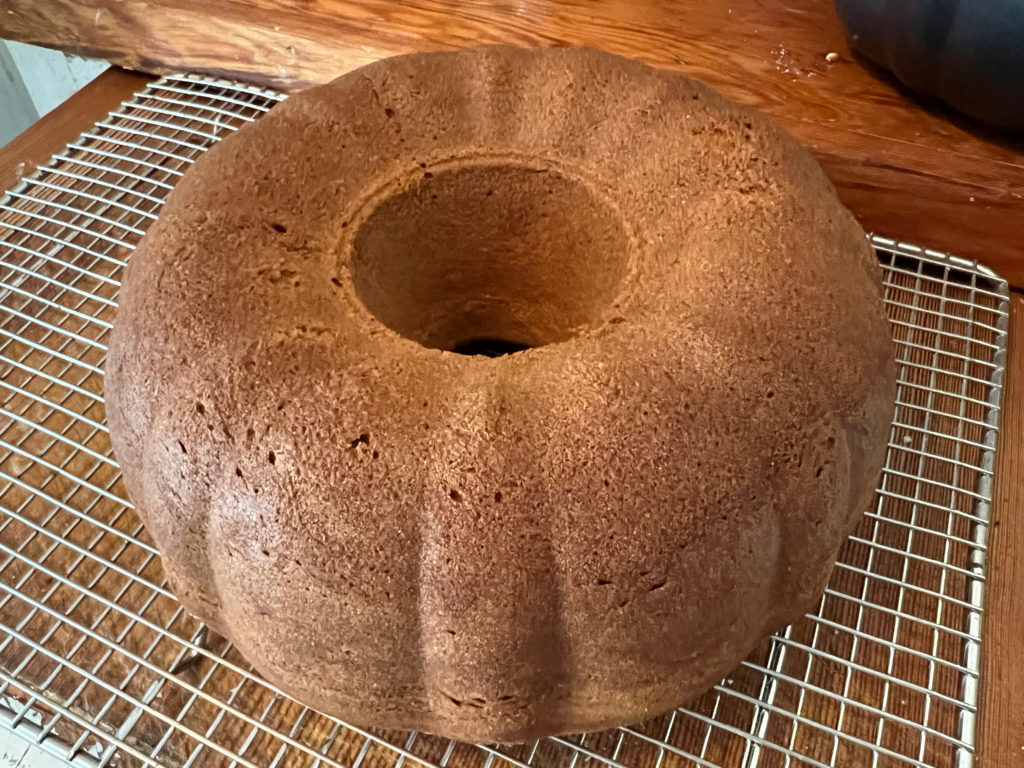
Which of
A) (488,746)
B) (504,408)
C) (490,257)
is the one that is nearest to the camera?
(504,408)


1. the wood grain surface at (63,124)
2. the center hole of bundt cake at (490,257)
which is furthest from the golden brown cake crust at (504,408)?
the wood grain surface at (63,124)

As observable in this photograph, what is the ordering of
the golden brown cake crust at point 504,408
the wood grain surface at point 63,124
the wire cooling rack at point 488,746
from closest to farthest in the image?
the golden brown cake crust at point 504,408, the wire cooling rack at point 488,746, the wood grain surface at point 63,124

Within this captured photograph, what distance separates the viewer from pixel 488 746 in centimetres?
106

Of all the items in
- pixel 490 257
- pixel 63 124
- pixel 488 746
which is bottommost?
pixel 488 746

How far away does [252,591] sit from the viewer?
2.85 feet

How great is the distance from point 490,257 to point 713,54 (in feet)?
2.54

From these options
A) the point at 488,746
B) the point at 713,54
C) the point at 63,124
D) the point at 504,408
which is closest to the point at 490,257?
the point at 504,408

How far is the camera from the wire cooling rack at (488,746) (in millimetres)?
1043

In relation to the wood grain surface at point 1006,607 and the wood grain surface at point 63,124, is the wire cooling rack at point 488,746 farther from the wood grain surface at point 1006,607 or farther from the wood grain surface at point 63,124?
the wood grain surface at point 63,124

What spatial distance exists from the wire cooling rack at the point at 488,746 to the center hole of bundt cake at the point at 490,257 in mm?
483

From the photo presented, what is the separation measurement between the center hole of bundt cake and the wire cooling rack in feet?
1.58

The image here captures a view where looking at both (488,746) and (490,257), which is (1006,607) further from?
(490,257)

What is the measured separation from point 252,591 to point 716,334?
52cm

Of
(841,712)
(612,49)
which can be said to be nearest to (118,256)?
(612,49)
